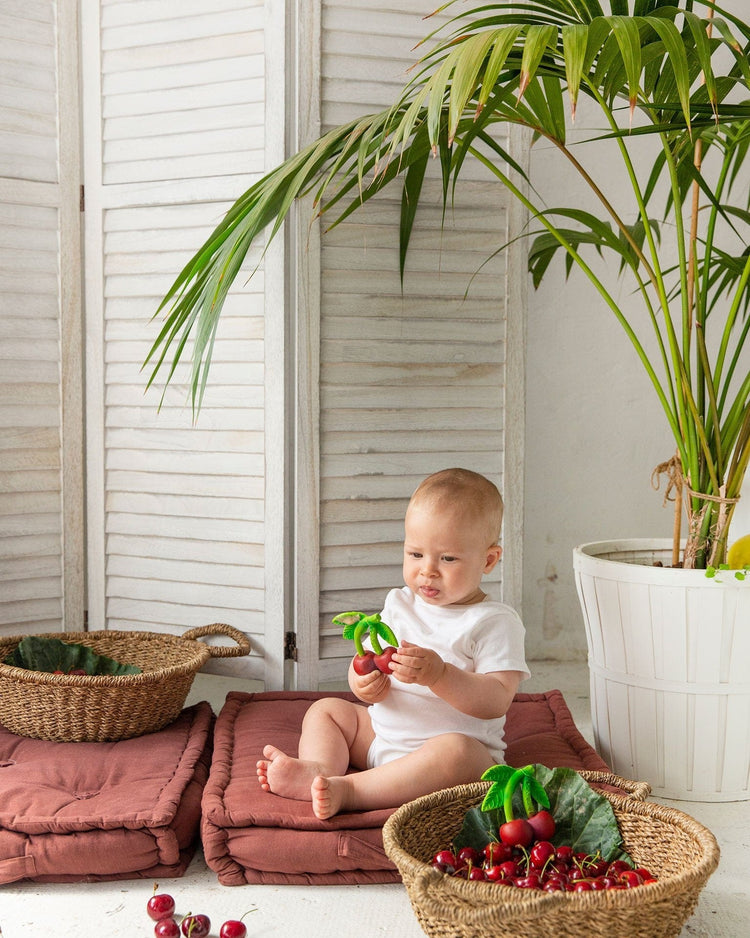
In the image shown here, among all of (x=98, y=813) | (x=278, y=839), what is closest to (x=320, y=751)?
(x=278, y=839)

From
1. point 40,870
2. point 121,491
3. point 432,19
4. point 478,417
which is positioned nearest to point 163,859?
point 40,870

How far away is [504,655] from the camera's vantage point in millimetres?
1645

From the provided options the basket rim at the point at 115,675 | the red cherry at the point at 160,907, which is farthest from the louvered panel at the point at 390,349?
the red cherry at the point at 160,907

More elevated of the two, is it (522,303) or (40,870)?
(522,303)

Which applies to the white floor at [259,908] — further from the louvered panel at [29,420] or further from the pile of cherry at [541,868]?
the louvered panel at [29,420]

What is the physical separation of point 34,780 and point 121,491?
0.85 metres

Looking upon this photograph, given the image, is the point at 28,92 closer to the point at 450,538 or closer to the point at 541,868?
the point at 450,538

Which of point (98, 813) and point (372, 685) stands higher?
point (372, 685)

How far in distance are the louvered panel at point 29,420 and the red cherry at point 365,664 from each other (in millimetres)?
1116

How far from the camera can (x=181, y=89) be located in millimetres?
2211

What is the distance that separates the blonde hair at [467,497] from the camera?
66.6 inches

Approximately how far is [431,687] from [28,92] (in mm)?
1728

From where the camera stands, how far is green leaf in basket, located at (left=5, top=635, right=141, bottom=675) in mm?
2014

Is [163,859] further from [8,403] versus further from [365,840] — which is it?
[8,403]
